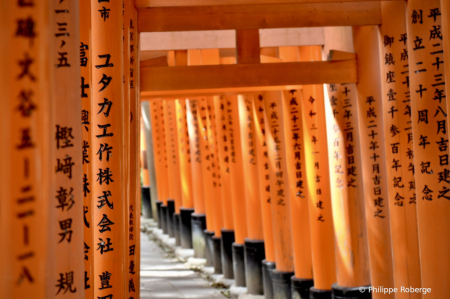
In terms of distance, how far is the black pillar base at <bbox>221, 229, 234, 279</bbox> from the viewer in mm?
12325

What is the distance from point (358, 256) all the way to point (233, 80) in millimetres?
2711

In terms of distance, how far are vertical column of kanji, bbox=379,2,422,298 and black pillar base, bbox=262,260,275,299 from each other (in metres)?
4.03

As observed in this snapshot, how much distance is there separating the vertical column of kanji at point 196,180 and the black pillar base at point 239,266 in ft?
11.0

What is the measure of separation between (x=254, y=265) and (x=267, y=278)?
2.72ft

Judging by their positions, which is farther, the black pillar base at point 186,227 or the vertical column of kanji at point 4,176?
the black pillar base at point 186,227

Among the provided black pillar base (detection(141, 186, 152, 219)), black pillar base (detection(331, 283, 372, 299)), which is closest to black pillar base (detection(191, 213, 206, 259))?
black pillar base (detection(331, 283, 372, 299))

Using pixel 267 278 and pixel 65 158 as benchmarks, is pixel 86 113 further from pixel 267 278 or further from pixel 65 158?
pixel 267 278

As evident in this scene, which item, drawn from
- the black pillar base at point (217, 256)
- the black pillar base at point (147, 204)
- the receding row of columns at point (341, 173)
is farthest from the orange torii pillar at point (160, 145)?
the black pillar base at point (217, 256)

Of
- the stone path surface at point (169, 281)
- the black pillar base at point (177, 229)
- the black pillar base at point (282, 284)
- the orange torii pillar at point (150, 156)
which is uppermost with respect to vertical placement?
the orange torii pillar at point (150, 156)

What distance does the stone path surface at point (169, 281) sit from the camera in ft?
38.1

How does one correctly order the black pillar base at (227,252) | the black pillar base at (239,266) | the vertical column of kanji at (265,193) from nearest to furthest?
the vertical column of kanji at (265,193) → the black pillar base at (239,266) → the black pillar base at (227,252)

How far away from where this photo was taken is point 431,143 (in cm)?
490

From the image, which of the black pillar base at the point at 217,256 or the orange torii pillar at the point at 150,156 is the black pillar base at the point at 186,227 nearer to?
the black pillar base at the point at 217,256

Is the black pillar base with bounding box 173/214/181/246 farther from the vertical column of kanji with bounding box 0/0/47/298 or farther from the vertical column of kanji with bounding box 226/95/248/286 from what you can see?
the vertical column of kanji with bounding box 0/0/47/298
